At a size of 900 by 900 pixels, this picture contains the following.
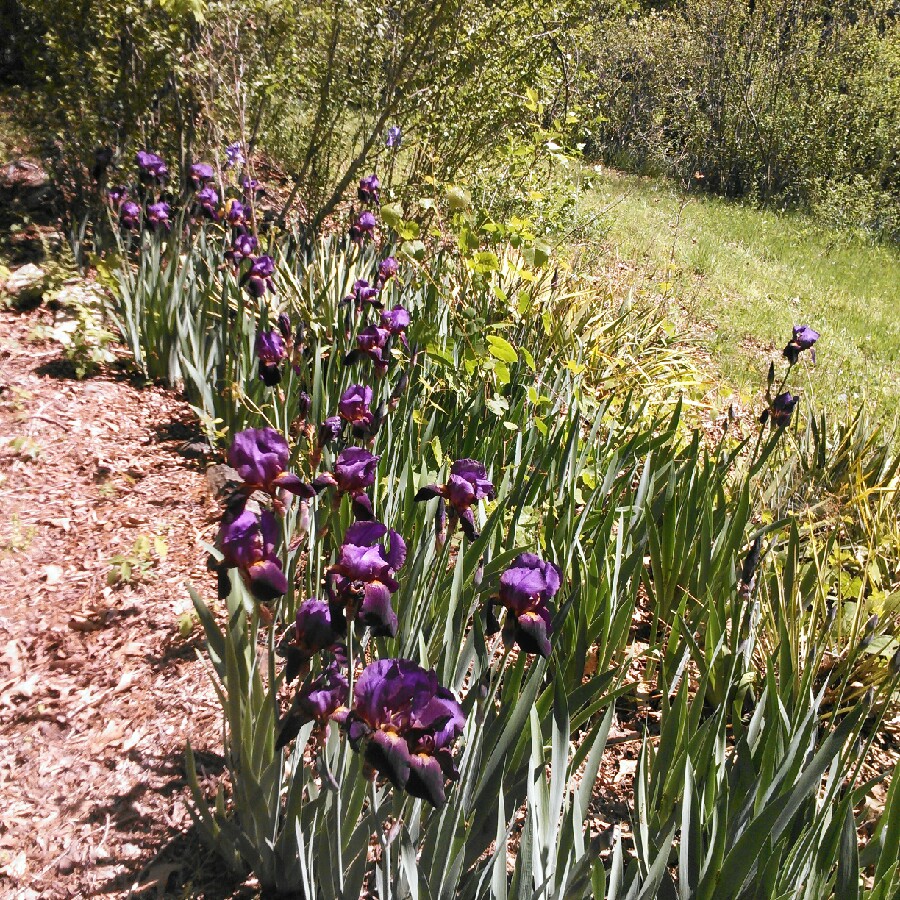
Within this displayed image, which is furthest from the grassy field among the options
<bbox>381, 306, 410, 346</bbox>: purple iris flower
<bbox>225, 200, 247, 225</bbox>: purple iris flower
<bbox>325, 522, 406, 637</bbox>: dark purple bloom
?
<bbox>325, 522, 406, 637</bbox>: dark purple bloom

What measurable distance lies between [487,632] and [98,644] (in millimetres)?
1472

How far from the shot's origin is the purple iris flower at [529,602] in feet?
4.42

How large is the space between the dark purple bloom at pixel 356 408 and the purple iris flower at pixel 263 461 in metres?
0.62

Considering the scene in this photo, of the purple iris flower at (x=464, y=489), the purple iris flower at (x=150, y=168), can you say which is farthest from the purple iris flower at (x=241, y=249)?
the purple iris flower at (x=464, y=489)

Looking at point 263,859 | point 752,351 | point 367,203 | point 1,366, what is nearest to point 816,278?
point 752,351

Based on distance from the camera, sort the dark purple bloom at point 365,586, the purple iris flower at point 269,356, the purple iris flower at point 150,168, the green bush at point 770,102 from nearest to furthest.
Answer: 1. the dark purple bloom at point 365,586
2. the purple iris flower at point 269,356
3. the purple iris flower at point 150,168
4. the green bush at point 770,102

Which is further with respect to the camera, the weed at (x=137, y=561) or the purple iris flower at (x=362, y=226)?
the purple iris flower at (x=362, y=226)

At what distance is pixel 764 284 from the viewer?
8.22m

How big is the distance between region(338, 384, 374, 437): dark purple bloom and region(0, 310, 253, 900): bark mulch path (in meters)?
0.54

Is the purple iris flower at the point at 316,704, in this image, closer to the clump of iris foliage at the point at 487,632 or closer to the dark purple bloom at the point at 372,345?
the clump of iris foliage at the point at 487,632

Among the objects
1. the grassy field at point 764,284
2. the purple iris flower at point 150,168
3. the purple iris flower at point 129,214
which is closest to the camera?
the purple iris flower at point 129,214

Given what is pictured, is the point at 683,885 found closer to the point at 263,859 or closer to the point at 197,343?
the point at 263,859

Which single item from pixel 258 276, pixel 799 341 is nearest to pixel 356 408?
pixel 258 276

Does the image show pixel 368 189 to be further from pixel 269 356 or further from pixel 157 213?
pixel 269 356
